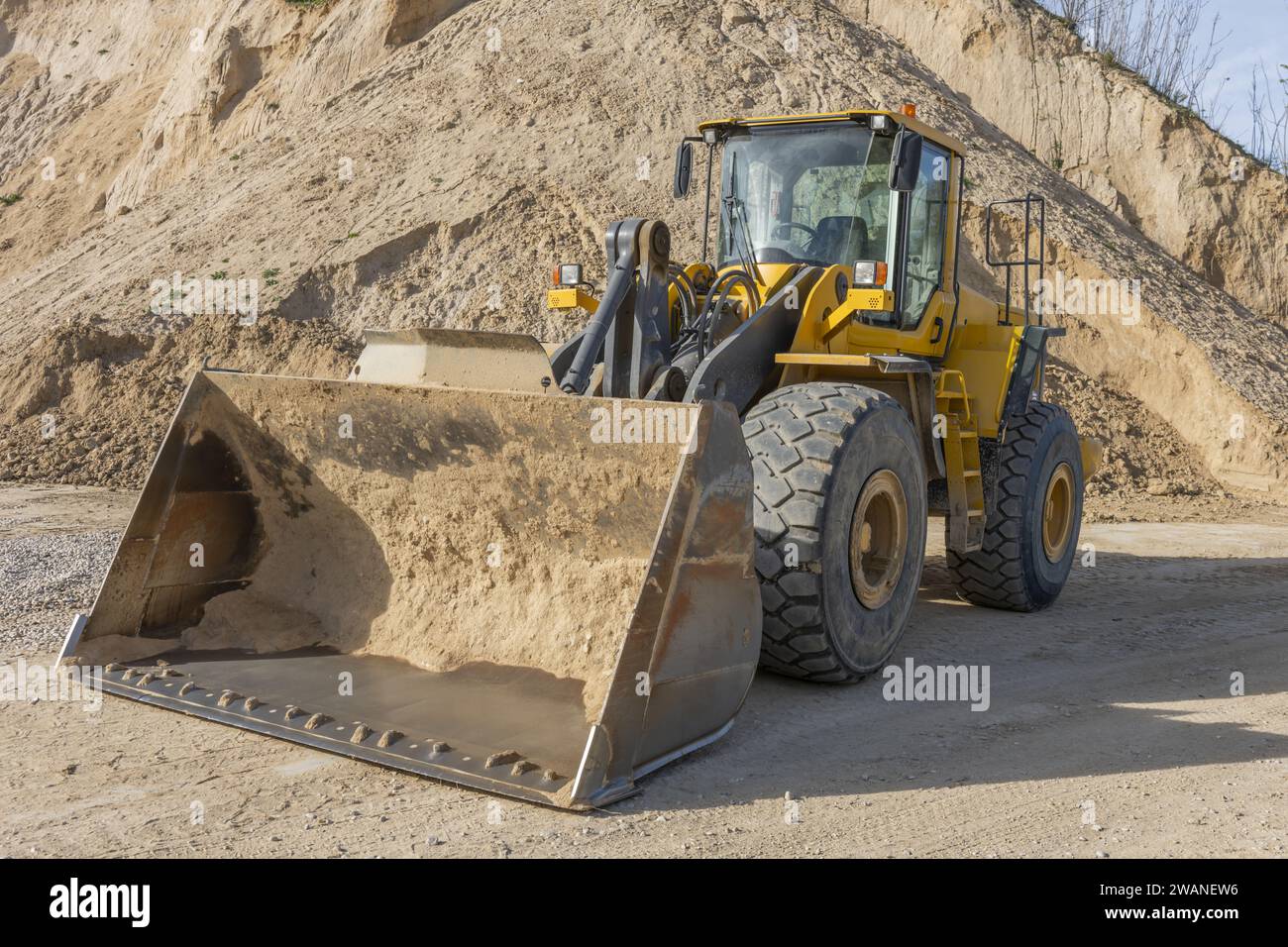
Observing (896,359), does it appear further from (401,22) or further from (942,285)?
(401,22)

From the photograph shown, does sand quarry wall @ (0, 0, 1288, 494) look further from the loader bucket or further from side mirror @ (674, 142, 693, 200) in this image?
side mirror @ (674, 142, 693, 200)

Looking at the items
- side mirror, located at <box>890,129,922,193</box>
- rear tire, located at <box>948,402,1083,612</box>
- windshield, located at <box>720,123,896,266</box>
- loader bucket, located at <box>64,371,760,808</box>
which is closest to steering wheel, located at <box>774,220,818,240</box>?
windshield, located at <box>720,123,896,266</box>

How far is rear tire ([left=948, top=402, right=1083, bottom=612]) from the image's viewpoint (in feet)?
24.1

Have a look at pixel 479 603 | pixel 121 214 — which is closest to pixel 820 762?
pixel 479 603

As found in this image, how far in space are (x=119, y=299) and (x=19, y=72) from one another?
1459cm

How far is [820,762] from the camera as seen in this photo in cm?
448

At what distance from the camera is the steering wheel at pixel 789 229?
21.3 feet

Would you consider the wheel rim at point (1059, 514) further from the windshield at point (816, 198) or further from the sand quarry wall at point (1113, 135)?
the sand quarry wall at point (1113, 135)

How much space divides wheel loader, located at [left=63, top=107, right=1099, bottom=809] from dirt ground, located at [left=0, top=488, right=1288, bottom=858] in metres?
0.15

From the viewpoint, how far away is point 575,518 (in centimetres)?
492

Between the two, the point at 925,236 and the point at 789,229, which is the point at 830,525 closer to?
the point at 789,229

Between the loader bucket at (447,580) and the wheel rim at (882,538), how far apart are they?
1146 millimetres

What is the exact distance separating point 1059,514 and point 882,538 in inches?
120

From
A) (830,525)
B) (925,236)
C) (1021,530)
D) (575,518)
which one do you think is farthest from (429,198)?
(830,525)
